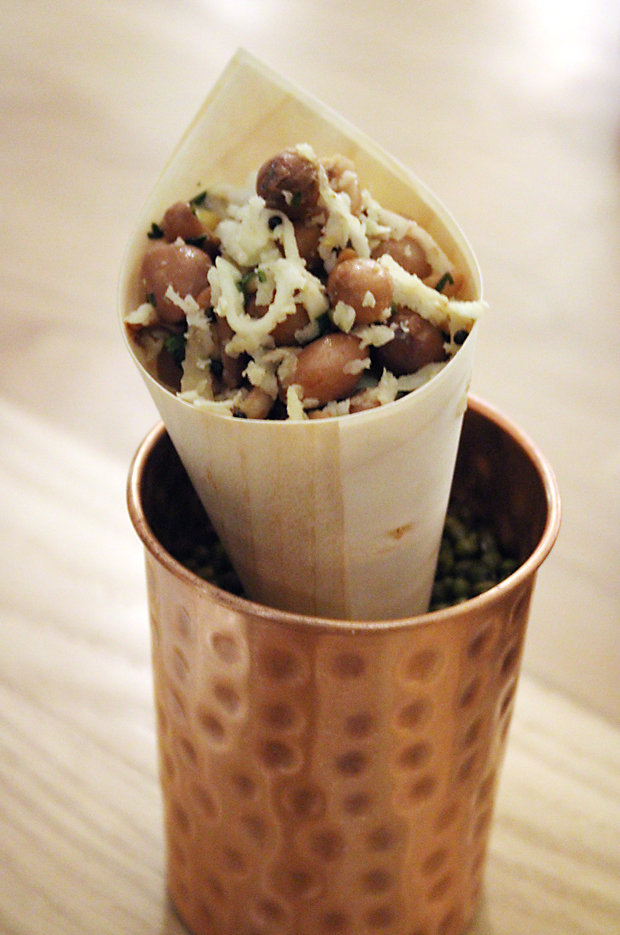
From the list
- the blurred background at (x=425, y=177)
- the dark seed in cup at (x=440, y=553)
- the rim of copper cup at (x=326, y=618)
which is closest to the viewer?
the rim of copper cup at (x=326, y=618)

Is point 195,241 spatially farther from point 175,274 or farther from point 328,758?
point 328,758

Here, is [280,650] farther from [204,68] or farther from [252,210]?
[204,68]

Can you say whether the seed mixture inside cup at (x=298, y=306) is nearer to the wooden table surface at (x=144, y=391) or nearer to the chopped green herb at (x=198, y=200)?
the chopped green herb at (x=198, y=200)

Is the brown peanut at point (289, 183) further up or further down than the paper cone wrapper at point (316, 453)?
further up

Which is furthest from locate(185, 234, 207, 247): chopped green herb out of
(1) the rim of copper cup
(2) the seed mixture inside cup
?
(1) the rim of copper cup

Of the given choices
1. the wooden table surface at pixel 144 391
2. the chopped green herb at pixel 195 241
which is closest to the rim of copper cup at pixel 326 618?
the chopped green herb at pixel 195 241

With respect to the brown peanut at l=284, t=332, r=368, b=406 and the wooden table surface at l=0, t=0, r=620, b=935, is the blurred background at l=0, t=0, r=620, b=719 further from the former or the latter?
the brown peanut at l=284, t=332, r=368, b=406
